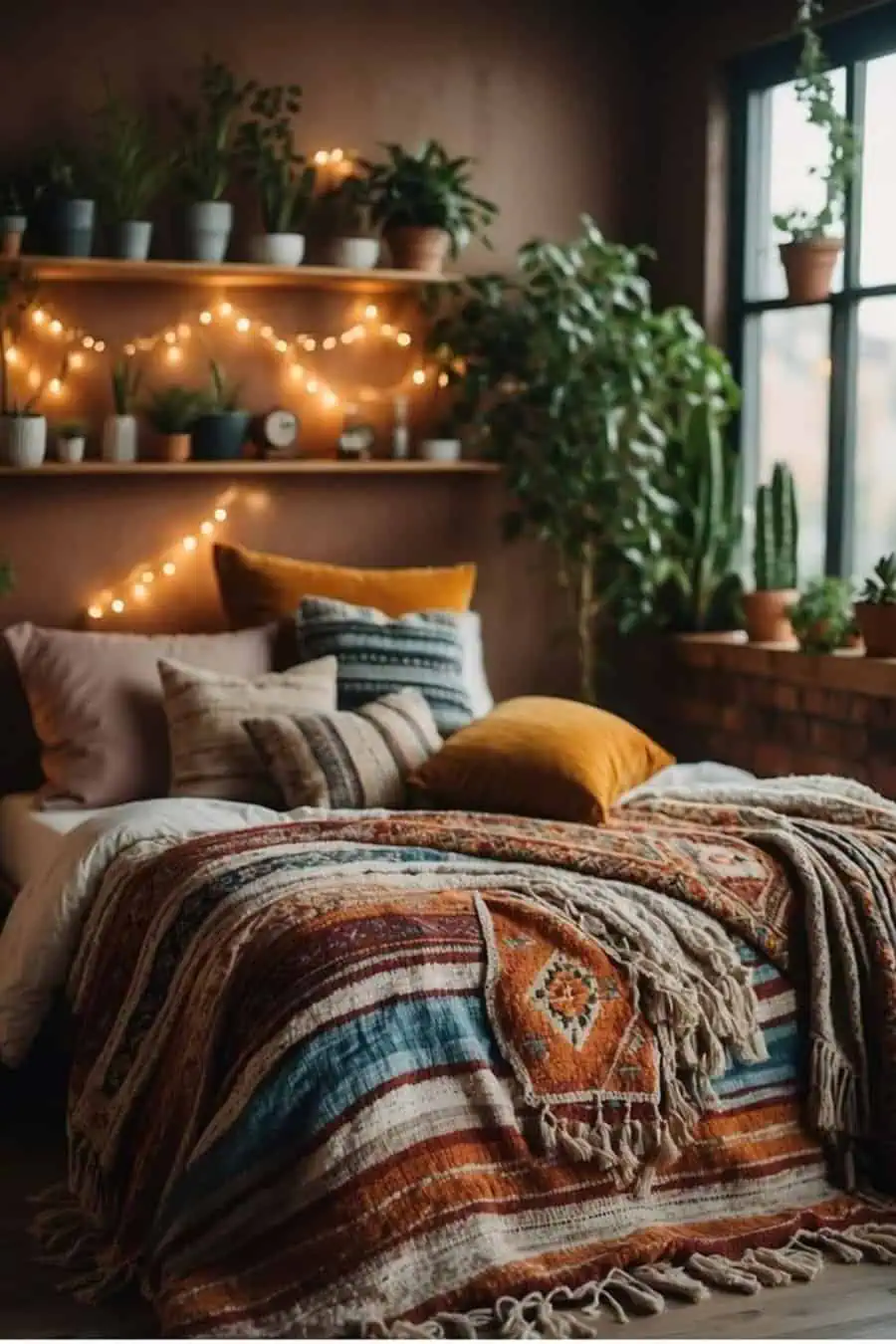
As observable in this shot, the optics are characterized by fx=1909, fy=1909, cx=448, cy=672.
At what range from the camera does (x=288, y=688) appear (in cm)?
441

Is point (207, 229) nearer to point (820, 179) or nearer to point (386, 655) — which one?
point (386, 655)

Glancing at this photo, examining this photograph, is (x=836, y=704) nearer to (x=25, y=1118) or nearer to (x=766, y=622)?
(x=766, y=622)

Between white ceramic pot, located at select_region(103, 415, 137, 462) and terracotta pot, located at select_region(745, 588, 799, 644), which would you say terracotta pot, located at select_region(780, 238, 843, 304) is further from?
white ceramic pot, located at select_region(103, 415, 137, 462)

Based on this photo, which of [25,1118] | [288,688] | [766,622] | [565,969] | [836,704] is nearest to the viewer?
[565,969]

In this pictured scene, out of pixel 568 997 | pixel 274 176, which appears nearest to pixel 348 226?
pixel 274 176

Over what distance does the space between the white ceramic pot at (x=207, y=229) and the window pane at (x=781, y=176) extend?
1487 mm

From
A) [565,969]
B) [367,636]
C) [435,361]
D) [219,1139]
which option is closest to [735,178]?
[435,361]

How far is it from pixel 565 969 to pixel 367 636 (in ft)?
5.11

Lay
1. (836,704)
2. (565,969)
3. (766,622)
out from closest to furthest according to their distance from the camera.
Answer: (565,969)
(836,704)
(766,622)

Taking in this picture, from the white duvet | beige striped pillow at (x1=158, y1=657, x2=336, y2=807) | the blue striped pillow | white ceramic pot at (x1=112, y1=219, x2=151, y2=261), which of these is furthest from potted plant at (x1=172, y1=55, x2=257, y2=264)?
the white duvet

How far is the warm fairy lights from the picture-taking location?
495 cm

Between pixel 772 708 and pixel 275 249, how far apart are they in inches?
69.8

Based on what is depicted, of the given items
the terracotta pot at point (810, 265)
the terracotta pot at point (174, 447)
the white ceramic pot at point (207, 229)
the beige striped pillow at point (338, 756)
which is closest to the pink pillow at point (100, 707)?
the beige striped pillow at point (338, 756)

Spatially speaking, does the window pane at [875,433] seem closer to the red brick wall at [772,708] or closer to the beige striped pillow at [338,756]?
the red brick wall at [772,708]
